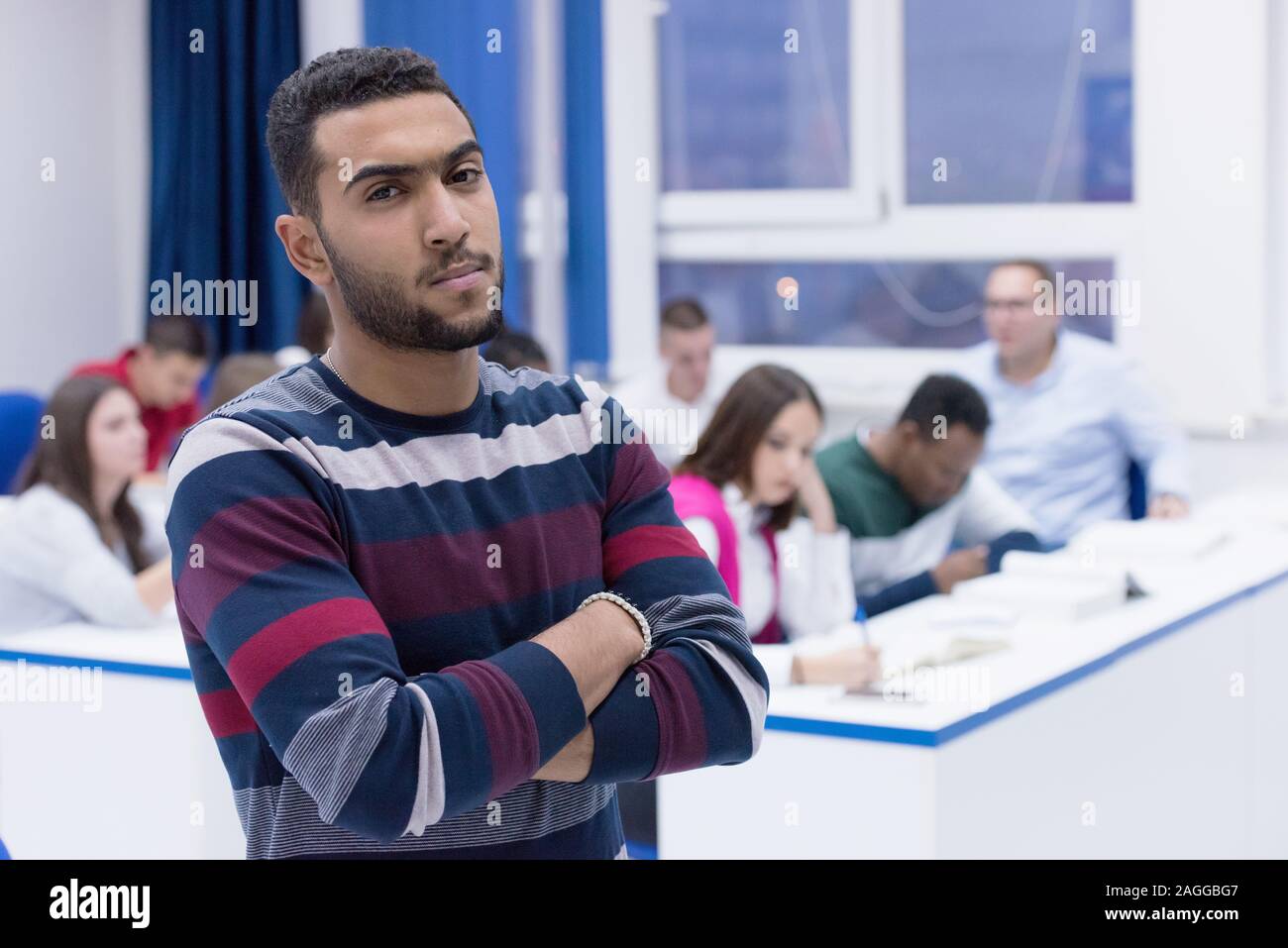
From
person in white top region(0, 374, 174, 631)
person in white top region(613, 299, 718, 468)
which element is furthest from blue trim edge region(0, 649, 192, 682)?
person in white top region(613, 299, 718, 468)

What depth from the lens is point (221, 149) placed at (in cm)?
607

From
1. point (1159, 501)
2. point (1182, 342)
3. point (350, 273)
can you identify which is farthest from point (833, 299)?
point (350, 273)

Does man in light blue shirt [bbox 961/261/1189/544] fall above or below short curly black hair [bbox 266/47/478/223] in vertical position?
below

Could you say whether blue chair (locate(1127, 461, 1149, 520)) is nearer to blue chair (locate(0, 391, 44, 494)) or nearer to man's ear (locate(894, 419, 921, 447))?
man's ear (locate(894, 419, 921, 447))

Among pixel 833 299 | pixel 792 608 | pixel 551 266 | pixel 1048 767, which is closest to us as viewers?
pixel 1048 767

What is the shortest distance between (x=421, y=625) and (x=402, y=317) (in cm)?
23

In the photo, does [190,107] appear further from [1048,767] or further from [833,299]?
[1048,767]

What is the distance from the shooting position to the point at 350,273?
48.5 inches

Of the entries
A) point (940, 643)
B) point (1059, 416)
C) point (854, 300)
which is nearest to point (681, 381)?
point (854, 300)

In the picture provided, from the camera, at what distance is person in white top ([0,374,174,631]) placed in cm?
304

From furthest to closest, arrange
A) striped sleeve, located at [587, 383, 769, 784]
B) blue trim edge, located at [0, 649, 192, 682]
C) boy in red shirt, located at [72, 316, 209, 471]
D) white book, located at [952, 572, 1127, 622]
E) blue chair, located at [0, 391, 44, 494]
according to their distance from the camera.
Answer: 1. boy in red shirt, located at [72, 316, 209, 471]
2. blue chair, located at [0, 391, 44, 494]
3. white book, located at [952, 572, 1127, 622]
4. blue trim edge, located at [0, 649, 192, 682]
5. striped sleeve, located at [587, 383, 769, 784]

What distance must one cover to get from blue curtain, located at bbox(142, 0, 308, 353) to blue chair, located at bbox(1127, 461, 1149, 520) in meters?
3.10

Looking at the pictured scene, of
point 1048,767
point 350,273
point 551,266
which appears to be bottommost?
point 1048,767

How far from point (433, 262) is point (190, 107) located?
525cm
